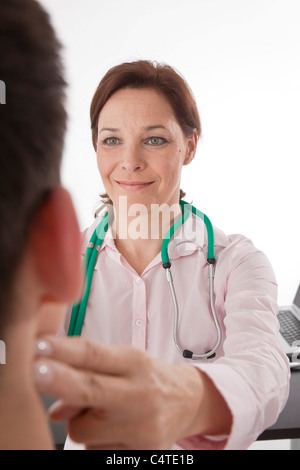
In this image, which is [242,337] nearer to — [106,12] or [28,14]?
[28,14]

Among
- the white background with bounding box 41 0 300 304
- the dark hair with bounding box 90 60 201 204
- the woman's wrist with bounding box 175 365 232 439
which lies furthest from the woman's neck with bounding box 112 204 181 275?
the white background with bounding box 41 0 300 304

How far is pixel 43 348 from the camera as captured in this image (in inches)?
13.8

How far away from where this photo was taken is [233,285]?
99 centimetres

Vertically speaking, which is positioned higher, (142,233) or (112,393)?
(142,233)

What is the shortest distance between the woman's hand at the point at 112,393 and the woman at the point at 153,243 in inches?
19.9

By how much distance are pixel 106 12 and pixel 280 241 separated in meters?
1.83

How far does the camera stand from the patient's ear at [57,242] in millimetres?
325

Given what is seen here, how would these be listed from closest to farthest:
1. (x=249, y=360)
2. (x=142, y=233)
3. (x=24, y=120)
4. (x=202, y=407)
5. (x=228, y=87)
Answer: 1. (x=24, y=120)
2. (x=202, y=407)
3. (x=249, y=360)
4. (x=142, y=233)
5. (x=228, y=87)

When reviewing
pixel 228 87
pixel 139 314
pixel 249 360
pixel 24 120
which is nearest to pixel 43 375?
pixel 24 120

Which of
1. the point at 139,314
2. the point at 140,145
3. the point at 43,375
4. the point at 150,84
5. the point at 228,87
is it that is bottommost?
the point at 139,314

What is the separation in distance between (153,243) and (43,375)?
87 centimetres

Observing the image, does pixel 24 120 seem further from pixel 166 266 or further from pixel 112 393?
pixel 166 266

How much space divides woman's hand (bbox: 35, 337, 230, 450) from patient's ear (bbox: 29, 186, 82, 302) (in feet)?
0.19

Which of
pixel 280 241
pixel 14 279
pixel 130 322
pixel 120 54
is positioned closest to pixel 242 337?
pixel 130 322
